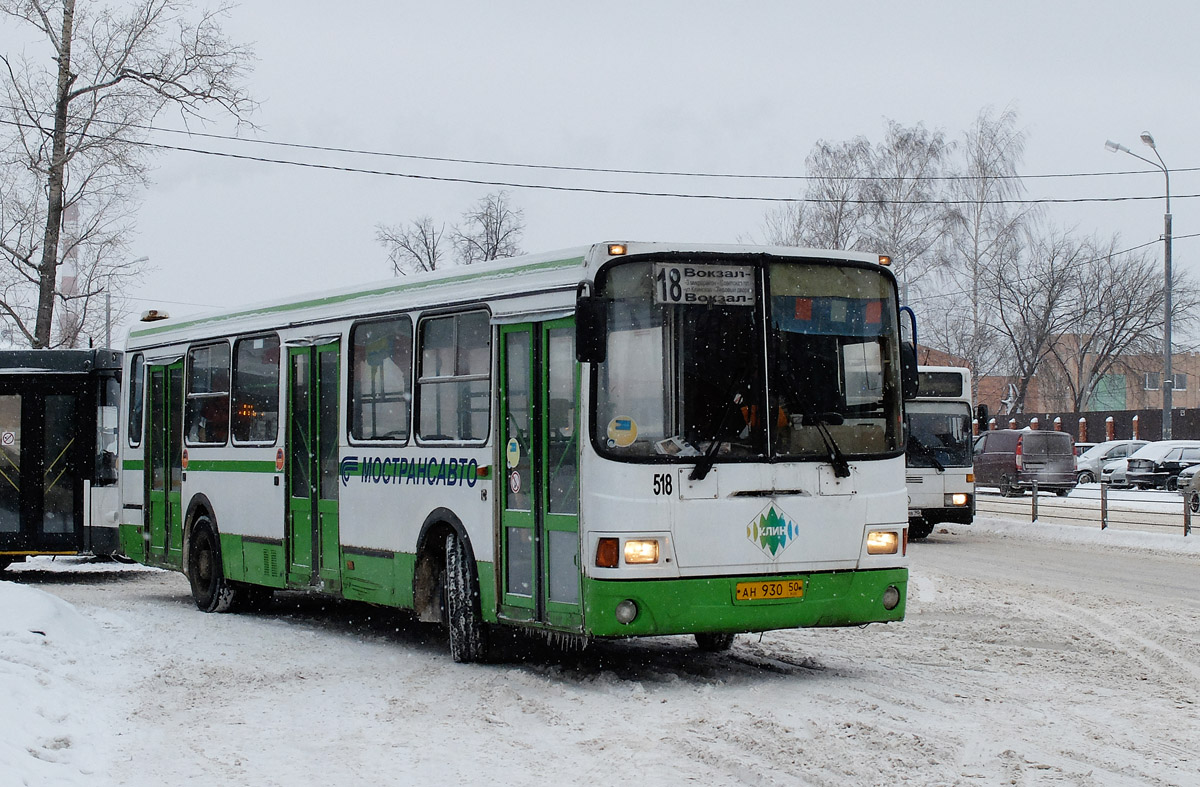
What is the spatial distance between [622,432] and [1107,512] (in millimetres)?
20308

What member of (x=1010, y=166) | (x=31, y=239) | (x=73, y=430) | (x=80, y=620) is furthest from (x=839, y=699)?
(x=1010, y=166)

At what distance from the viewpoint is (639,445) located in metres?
9.33

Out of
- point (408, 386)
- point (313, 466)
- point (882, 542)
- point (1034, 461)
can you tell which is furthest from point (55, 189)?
point (882, 542)

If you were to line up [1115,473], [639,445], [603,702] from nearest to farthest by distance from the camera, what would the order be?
[603,702] < [639,445] < [1115,473]

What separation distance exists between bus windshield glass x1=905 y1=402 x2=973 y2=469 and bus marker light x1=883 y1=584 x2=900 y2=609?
1538 cm

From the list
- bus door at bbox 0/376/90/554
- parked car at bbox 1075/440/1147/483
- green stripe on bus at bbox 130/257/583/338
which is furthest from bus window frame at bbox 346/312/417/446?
parked car at bbox 1075/440/1147/483

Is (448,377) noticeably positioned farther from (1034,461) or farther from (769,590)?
(1034,461)

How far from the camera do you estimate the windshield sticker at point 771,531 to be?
31.1 ft

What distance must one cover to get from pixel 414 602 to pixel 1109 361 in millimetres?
65926

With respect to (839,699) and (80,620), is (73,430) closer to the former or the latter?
(80,620)

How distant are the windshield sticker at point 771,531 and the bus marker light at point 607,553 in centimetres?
87

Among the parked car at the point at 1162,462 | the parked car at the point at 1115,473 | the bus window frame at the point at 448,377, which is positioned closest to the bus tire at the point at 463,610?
the bus window frame at the point at 448,377

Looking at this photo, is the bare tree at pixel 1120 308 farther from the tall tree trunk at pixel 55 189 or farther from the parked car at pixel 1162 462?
the tall tree trunk at pixel 55 189

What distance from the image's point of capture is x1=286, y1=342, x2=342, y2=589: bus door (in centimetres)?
1268
